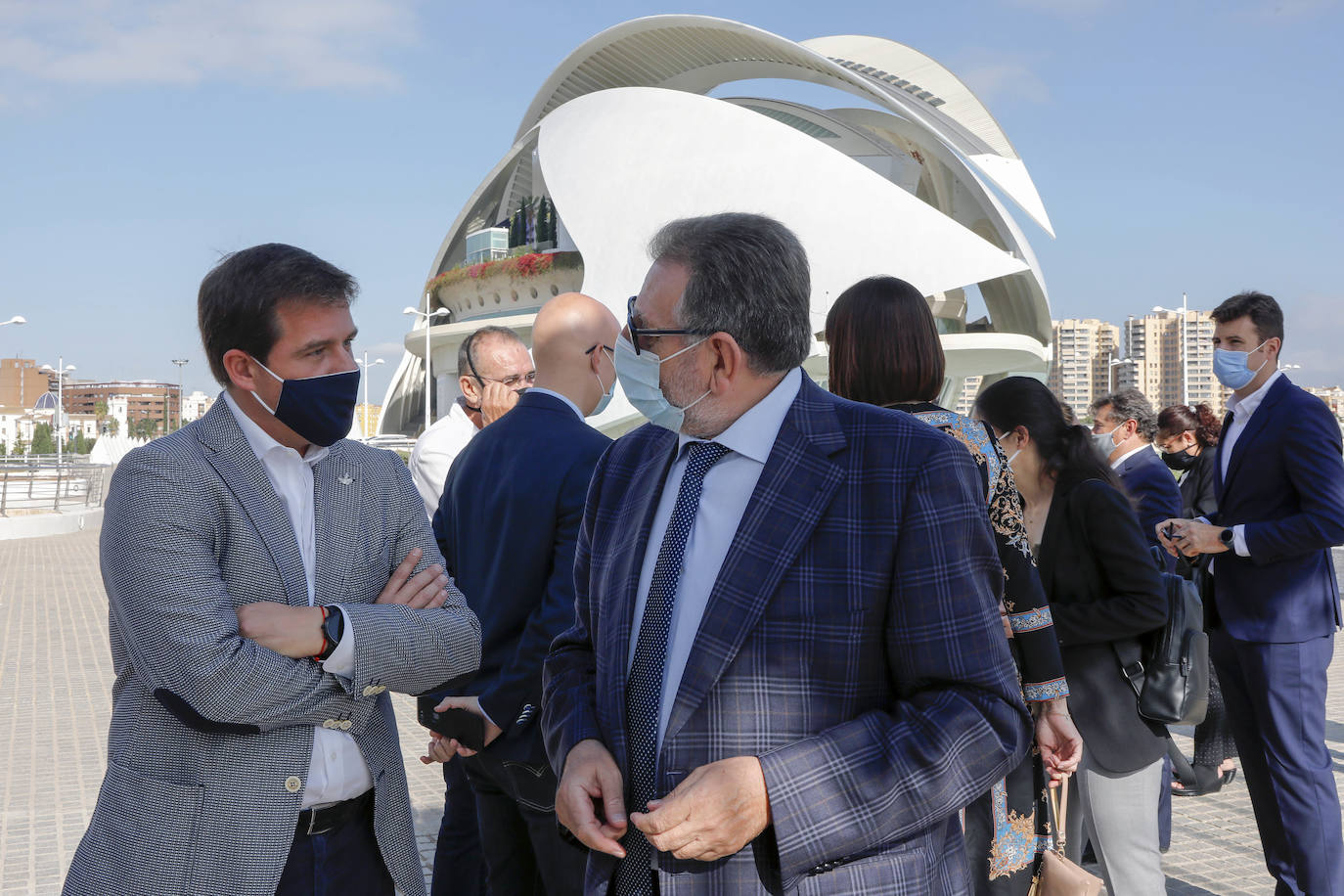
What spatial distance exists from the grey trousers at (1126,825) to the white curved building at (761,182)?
57.0 ft

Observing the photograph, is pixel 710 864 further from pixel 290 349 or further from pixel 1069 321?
pixel 1069 321

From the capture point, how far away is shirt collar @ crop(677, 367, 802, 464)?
1.48 metres

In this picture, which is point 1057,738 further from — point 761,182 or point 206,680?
point 761,182

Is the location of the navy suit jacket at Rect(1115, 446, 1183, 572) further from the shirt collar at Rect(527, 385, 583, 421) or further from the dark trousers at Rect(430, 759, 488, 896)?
the dark trousers at Rect(430, 759, 488, 896)

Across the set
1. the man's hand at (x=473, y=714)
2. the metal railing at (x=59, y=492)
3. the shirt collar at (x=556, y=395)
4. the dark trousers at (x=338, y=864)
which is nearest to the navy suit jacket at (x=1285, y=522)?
the shirt collar at (x=556, y=395)

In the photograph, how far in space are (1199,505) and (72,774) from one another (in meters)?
6.17

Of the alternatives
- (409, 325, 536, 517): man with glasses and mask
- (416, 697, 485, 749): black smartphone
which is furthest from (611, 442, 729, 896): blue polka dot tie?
(409, 325, 536, 517): man with glasses and mask

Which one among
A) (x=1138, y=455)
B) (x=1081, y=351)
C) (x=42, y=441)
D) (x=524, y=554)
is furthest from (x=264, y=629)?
(x=42, y=441)

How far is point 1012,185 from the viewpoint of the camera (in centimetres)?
2909

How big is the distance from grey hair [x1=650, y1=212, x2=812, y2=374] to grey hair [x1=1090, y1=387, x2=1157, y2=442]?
13.8 ft

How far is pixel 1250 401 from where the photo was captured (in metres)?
3.54

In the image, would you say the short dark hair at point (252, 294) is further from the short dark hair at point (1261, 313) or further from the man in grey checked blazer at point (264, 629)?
the short dark hair at point (1261, 313)

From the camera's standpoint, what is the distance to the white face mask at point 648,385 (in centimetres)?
155

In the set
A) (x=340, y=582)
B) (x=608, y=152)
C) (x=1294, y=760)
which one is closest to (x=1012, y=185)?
(x=608, y=152)
